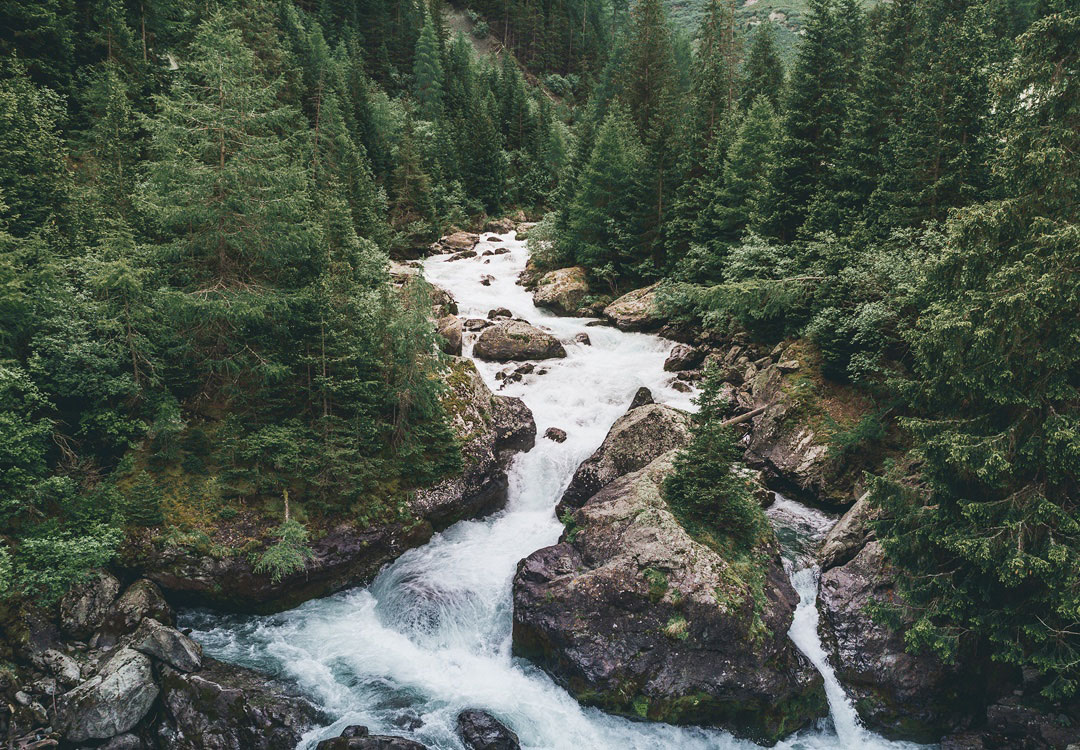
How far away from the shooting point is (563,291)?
33.4m

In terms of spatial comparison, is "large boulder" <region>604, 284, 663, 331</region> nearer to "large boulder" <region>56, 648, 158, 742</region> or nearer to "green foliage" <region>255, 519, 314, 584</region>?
"green foliage" <region>255, 519, 314, 584</region>

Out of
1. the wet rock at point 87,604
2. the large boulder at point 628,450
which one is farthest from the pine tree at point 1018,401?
the wet rock at point 87,604

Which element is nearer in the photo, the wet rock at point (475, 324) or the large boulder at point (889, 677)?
the large boulder at point (889, 677)

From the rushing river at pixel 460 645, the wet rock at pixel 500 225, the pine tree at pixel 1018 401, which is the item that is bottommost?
the wet rock at pixel 500 225

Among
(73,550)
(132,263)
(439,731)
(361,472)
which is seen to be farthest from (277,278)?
(439,731)

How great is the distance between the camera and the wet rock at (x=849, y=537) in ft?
44.7

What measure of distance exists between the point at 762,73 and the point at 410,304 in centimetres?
3978

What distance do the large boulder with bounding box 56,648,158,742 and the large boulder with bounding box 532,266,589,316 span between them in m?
26.2

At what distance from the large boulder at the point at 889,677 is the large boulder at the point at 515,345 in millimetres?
16685

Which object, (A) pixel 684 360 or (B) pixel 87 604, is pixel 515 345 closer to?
(A) pixel 684 360

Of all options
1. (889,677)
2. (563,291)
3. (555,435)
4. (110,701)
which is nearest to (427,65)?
(563,291)

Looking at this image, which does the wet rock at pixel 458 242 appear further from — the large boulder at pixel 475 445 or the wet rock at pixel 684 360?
the large boulder at pixel 475 445

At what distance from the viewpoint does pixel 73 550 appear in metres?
11.5

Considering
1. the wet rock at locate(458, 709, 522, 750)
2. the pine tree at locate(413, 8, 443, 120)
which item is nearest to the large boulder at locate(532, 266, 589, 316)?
the wet rock at locate(458, 709, 522, 750)
